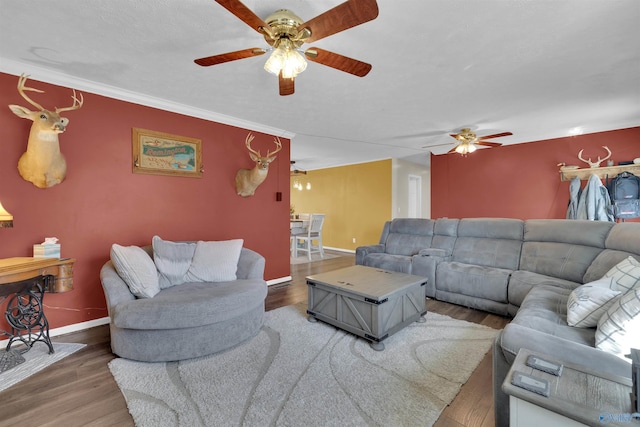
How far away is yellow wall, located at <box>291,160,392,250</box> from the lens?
6.71m

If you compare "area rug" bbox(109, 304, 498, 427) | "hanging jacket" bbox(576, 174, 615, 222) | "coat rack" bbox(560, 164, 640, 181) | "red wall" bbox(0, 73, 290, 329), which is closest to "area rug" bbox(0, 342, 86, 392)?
"red wall" bbox(0, 73, 290, 329)

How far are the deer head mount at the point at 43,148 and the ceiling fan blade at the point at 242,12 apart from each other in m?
1.83

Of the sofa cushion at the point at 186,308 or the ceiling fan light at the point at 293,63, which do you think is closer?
the ceiling fan light at the point at 293,63

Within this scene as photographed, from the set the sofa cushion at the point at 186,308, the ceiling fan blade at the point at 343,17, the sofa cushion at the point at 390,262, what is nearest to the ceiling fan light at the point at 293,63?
the ceiling fan blade at the point at 343,17

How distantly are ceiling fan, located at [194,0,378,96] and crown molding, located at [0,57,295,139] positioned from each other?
5.38 feet

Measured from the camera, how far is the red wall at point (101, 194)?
238 centimetres

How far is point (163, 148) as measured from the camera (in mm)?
3154

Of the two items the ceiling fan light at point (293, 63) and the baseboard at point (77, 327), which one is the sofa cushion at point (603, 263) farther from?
the baseboard at point (77, 327)

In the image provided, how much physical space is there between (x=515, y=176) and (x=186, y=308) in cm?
578

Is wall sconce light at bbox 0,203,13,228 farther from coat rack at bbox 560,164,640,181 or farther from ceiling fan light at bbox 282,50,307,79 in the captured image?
coat rack at bbox 560,164,640,181

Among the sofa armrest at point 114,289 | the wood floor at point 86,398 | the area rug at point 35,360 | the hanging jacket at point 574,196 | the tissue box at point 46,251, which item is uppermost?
the hanging jacket at point 574,196

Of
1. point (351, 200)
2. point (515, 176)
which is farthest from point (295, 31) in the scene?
point (351, 200)

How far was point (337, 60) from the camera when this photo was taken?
1738mm

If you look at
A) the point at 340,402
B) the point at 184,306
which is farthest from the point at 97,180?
the point at 340,402
